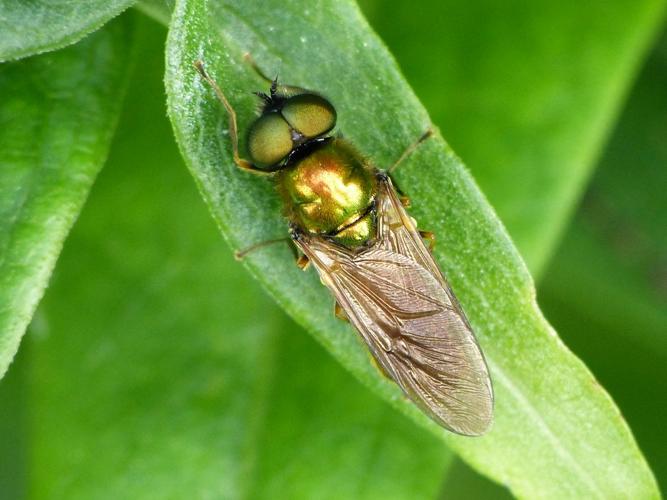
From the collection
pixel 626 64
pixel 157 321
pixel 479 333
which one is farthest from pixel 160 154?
pixel 626 64

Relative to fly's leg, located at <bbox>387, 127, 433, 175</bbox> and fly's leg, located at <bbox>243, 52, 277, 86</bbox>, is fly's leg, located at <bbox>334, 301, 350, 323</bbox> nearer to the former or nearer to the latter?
fly's leg, located at <bbox>387, 127, 433, 175</bbox>

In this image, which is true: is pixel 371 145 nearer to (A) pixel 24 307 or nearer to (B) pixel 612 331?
(A) pixel 24 307

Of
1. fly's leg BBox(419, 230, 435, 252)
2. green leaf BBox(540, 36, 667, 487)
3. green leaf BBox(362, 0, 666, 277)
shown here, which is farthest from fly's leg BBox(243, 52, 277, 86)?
green leaf BBox(540, 36, 667, 487)

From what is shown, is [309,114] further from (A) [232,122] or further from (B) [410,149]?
(B) [410,149]

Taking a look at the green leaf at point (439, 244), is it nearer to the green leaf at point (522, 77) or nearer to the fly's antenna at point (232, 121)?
the fly's antenna at point (232, 121)

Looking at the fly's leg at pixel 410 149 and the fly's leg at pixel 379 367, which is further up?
the fly's leg at pixel 410 149

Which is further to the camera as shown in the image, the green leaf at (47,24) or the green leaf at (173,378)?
the green leaf at (173,378)

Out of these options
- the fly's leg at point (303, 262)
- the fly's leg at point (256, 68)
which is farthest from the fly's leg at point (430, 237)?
the fly's leg at point (256, 68)
